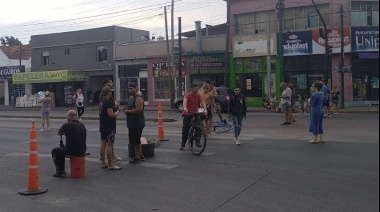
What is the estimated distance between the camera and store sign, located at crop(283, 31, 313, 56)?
30094mm

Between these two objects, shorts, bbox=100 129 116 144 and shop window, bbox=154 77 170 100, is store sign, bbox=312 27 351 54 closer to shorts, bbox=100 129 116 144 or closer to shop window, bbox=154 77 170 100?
shop window, bbox=154 77 170 100

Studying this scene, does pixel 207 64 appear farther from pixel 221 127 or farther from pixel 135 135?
pixel 135 135

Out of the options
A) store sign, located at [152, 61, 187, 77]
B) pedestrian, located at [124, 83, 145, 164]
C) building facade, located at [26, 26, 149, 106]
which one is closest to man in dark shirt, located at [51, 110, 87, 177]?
pedestrian, located at [124, 83, 145, 164]

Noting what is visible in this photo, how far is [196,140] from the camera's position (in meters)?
10.6

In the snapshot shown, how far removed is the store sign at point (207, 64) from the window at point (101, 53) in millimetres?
9899

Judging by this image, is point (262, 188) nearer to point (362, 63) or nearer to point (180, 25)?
point (362, 63)

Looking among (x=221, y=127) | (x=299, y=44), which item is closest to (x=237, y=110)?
(x=221, y=127)

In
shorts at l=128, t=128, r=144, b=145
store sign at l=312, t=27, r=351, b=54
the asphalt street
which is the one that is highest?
store sign at l=312, t=27, r=351, b=54

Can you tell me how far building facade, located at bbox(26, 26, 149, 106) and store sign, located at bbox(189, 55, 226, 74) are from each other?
29.5 feet

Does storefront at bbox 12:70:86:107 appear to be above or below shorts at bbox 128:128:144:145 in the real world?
above

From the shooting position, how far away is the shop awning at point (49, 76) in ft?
134

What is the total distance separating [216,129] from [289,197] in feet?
30.0

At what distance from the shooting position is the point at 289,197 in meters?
6.21

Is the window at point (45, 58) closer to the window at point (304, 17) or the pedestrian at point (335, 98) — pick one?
the window at point (304, 17)
